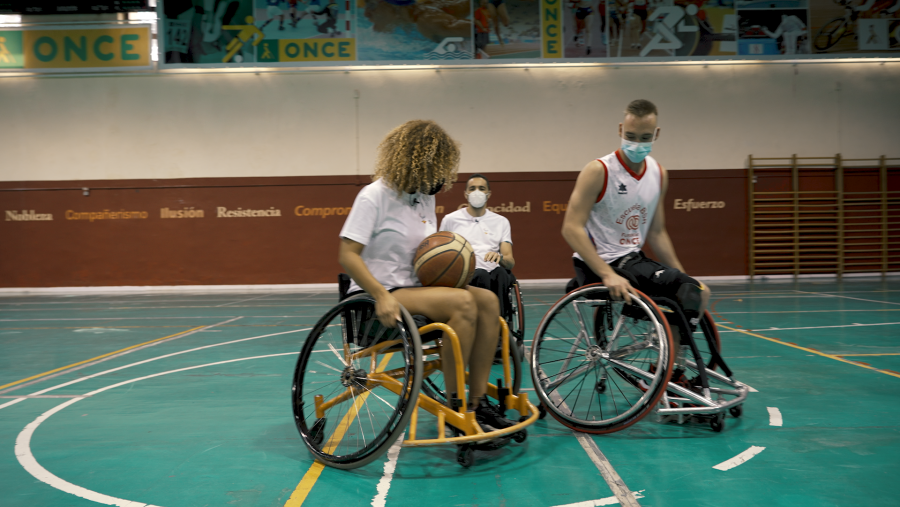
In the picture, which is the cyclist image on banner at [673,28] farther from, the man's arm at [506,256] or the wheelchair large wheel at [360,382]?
the wheelchair large wheel at [360,382]

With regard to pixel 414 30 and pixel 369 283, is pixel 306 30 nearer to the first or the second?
pixel 414 30

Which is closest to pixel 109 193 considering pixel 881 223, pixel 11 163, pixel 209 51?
pixel 11 163

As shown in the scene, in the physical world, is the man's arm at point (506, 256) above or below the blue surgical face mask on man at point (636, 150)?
below

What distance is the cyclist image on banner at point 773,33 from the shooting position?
1072cm

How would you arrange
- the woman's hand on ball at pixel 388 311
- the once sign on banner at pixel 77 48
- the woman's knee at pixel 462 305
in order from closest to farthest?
the woman's hand on ball at pixel 388 311
the woman's knee at pixel 462 305
the once sign on banner at pixel 77 48

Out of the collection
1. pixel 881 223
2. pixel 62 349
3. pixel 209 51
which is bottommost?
pixel 62 349

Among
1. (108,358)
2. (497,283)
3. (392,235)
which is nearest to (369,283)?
(392,235)

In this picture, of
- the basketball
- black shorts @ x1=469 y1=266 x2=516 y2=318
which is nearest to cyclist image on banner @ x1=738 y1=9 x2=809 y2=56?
black shorts @ x1=469 y1=266 x2=516 y2=318

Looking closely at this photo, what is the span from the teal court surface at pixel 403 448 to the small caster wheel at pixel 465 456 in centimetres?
3

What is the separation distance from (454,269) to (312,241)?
9.58 metres

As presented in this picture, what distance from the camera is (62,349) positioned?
5.32 m

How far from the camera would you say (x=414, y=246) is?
99.1 inches

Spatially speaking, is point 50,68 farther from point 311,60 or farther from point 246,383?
point 246,383

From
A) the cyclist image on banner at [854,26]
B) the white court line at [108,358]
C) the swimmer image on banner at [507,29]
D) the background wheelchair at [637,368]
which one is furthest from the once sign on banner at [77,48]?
the cyclist image on banner at [854,26]
